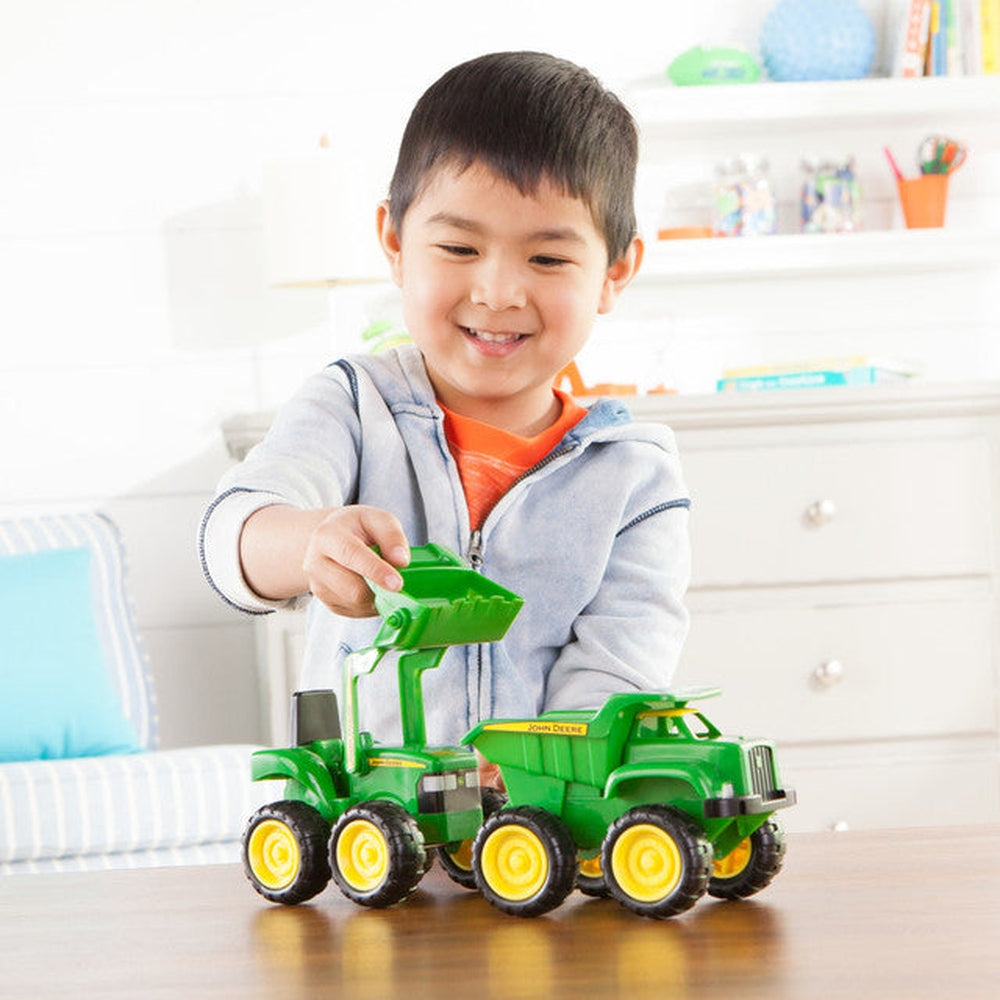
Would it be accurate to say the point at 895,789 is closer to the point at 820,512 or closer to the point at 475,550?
the point at 820,512

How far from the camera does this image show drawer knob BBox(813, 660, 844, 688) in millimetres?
3096

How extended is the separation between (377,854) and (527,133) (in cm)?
60

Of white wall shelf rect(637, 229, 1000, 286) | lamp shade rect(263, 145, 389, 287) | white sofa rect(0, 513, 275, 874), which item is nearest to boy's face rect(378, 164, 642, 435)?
white sofa rect(0, 513, 275, 874)

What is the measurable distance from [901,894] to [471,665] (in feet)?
1.51

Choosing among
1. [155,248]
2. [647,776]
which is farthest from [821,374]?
[647,776]

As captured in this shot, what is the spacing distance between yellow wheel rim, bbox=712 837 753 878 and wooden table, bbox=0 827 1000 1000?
16 mm

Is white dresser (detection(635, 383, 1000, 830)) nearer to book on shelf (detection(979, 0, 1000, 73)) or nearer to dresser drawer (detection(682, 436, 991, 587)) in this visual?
dresser drawer (detection(682, 436, 991, 587))

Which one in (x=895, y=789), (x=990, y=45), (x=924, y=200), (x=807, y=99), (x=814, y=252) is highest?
(x=990, y=45)

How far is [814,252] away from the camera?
367cm

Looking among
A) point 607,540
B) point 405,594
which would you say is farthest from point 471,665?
point 405,594

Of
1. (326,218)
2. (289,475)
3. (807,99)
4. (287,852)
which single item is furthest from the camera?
(807,99)

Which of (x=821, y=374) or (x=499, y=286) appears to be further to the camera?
(x=821, y=374)

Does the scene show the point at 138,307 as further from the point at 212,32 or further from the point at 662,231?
the point at 662,231

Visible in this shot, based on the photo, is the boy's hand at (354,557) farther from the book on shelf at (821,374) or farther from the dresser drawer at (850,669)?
the book on shelf at (821,374)
